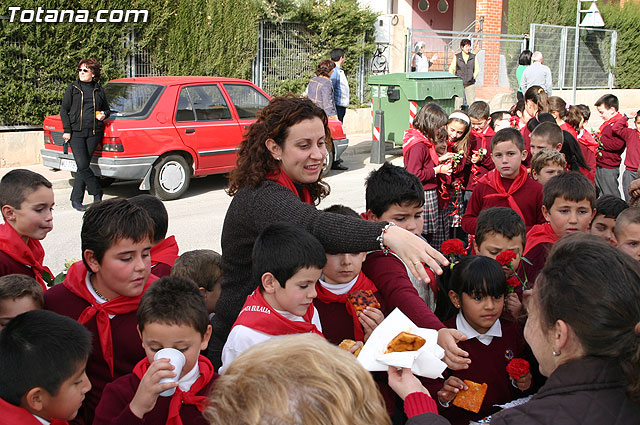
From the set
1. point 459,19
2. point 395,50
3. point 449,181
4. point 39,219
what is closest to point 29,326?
point 39,219

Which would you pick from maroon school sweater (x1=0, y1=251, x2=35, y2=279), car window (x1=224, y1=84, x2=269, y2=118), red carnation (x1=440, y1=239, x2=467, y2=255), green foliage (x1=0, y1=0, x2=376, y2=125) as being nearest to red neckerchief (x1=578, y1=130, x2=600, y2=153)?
red carnation (x1=440, y1=239, x2=467, y2=255)

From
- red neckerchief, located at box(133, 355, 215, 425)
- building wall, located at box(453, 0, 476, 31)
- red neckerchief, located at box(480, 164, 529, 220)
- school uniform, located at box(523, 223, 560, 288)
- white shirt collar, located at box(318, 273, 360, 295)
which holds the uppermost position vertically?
building wall, located at box(453, 0, 476, 31)

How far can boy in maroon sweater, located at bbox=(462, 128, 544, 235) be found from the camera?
5.28 meters

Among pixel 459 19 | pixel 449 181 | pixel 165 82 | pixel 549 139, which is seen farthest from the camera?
pixel 459 19

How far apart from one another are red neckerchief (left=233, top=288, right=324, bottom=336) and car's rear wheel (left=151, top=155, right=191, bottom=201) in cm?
822

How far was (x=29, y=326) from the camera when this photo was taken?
2.44 meters

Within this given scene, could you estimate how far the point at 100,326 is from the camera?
284cm

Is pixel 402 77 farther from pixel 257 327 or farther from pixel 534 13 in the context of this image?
pixel 534 13

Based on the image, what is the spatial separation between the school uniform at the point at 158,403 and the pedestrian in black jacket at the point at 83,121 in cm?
793

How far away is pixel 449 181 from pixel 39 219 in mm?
4292

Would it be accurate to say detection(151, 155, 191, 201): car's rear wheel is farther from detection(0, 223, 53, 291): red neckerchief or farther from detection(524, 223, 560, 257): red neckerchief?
detection(524, 223, 560, 257): red neckerchief

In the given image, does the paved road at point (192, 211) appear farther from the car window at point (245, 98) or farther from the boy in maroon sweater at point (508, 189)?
the boy in maroon sweater at point (508, 189)

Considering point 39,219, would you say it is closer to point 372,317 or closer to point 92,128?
point 372,317

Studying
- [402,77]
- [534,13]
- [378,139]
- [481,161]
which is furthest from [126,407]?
[534,13]
